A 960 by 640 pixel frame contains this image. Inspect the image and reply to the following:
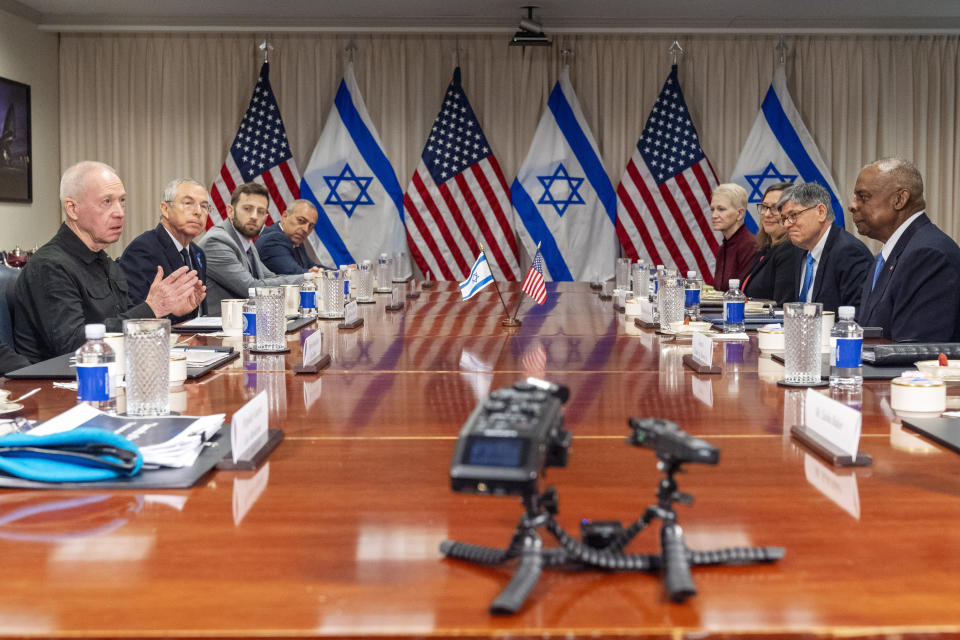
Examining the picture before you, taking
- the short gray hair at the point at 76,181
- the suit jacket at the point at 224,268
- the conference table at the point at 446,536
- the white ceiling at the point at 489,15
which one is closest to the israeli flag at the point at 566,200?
the white ceiling at the point at 489,15

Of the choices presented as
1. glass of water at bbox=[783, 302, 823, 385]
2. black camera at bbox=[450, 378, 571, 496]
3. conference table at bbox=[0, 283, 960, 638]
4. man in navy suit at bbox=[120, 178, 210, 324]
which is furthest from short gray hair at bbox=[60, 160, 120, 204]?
black camera at bbox=[450, 378, 571, 496]

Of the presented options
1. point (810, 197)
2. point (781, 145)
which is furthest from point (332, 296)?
point (781, 145)

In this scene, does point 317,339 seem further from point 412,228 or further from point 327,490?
point 412,228

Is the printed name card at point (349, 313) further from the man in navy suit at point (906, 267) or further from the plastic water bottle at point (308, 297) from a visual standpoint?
the man in navy suit at point (906, 267)

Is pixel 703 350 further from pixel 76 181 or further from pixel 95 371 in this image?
pixel 76 181

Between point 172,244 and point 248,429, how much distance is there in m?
3.33

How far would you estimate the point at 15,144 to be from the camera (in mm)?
7453

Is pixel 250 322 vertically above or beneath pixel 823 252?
beneath

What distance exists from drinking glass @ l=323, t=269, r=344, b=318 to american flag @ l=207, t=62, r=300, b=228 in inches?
174

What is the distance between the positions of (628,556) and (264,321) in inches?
81.7

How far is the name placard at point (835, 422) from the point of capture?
4.65 feet

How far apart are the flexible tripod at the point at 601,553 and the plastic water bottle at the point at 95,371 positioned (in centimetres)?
109

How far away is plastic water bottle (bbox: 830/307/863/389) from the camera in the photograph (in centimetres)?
217

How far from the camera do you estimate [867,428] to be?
172cm
